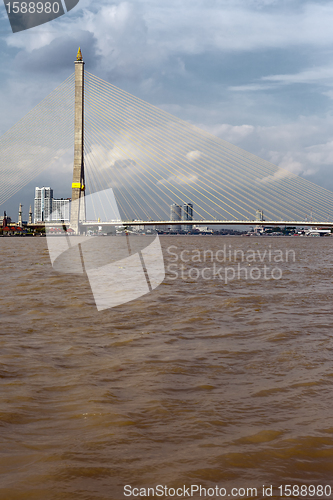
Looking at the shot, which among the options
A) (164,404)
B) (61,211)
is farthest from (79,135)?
(164,404)

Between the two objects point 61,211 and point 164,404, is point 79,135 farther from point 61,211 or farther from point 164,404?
point 164,404

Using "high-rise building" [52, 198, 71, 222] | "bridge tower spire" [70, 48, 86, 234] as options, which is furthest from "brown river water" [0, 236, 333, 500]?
"high-rise building" [52, 198, 71, 222]

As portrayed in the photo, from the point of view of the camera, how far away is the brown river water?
5.56ft

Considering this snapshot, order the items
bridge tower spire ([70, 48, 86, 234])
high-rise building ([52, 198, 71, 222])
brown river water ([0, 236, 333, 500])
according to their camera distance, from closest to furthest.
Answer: brown river water ([0, 236, 333, 500]) < bridge tower spire ([70, 48, 86, 234]) < high-rise building ([52, 198, 71, 222])

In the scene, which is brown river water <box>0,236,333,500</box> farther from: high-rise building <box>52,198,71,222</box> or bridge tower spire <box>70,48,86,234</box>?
high-rise building <box>52,198,71,222</box>

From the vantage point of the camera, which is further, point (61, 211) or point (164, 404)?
point (61, 211)

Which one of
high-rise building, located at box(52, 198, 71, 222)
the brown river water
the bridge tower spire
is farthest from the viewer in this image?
high-rise building, located at box(52, 198, 71, 222)

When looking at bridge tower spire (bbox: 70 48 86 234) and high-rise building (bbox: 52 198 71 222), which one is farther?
high-rise building (bbox: 52 198 71 222)

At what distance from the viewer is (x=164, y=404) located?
2.42 metres

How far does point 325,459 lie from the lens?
185 cm

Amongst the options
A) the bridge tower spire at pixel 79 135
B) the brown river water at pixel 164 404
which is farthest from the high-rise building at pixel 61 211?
the brown river water at pixel 164 404

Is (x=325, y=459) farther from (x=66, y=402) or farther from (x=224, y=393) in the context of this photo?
(x=66, y=402)

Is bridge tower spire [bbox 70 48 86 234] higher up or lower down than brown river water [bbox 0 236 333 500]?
higher up

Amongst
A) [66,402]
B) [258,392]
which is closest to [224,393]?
[258,392]
